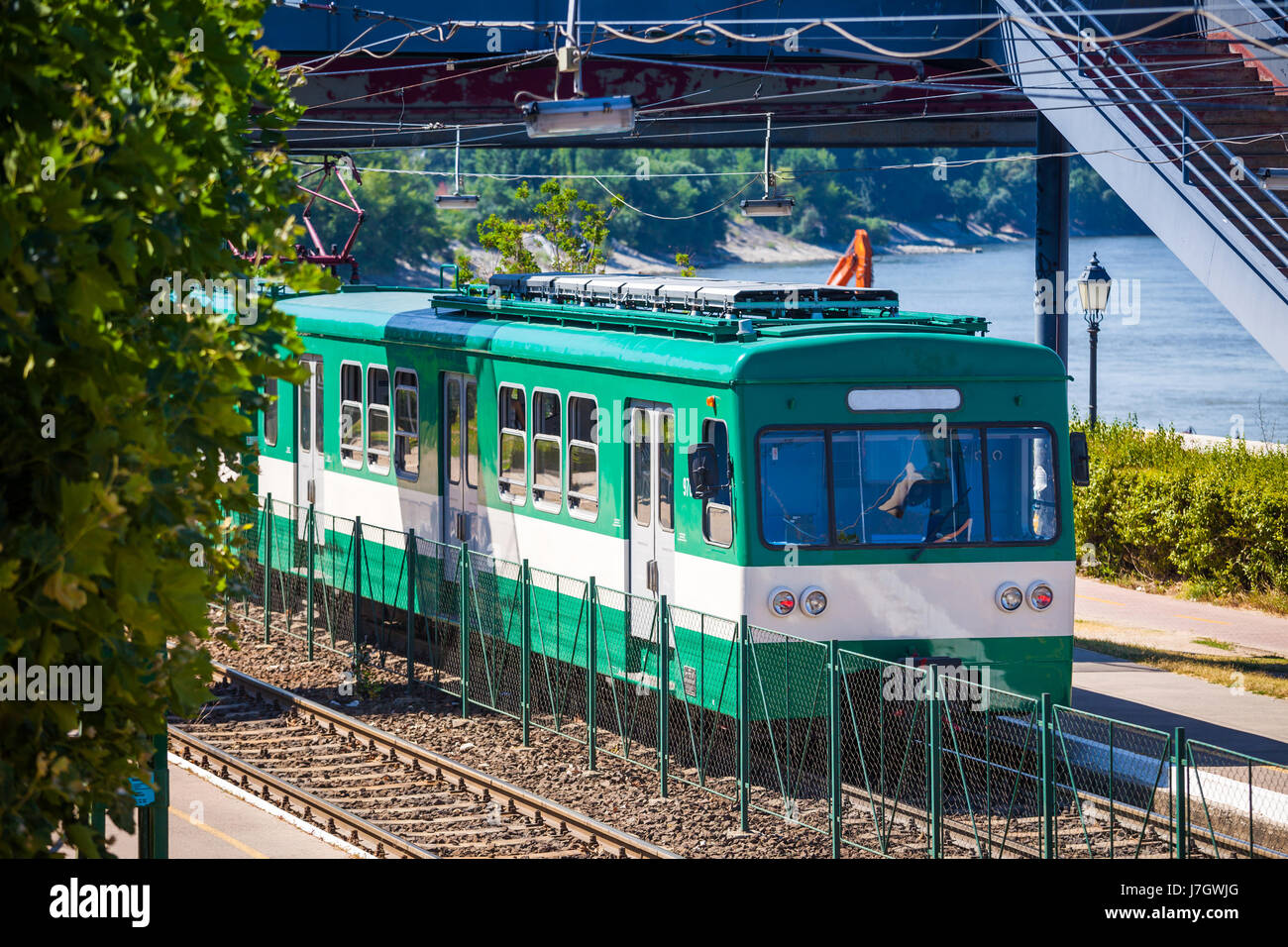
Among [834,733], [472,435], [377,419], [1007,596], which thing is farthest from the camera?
[377,419]

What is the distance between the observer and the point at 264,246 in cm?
585

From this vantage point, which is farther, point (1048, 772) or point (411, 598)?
point (411, 598)

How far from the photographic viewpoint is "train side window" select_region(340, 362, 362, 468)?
19312mm

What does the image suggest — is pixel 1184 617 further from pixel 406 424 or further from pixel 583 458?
pixel 406 424

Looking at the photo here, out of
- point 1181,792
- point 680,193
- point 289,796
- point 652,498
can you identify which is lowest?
point 289,796

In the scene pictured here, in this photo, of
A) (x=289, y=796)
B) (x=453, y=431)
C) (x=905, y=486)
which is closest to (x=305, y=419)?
(x=453, y=431)

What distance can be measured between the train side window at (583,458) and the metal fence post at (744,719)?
8.75ft

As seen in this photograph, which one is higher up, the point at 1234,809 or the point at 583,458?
the point at 583,458

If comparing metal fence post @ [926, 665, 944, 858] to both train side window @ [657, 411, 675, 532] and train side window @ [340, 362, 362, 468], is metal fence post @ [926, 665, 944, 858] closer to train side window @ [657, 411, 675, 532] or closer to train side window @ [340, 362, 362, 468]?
train side window @ [657, 411, 675, 532]

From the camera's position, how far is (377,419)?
18.9m

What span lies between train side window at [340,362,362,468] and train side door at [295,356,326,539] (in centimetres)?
53

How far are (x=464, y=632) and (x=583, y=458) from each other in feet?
7.61

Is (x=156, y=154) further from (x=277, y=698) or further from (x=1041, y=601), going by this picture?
(x=277, y=698)
